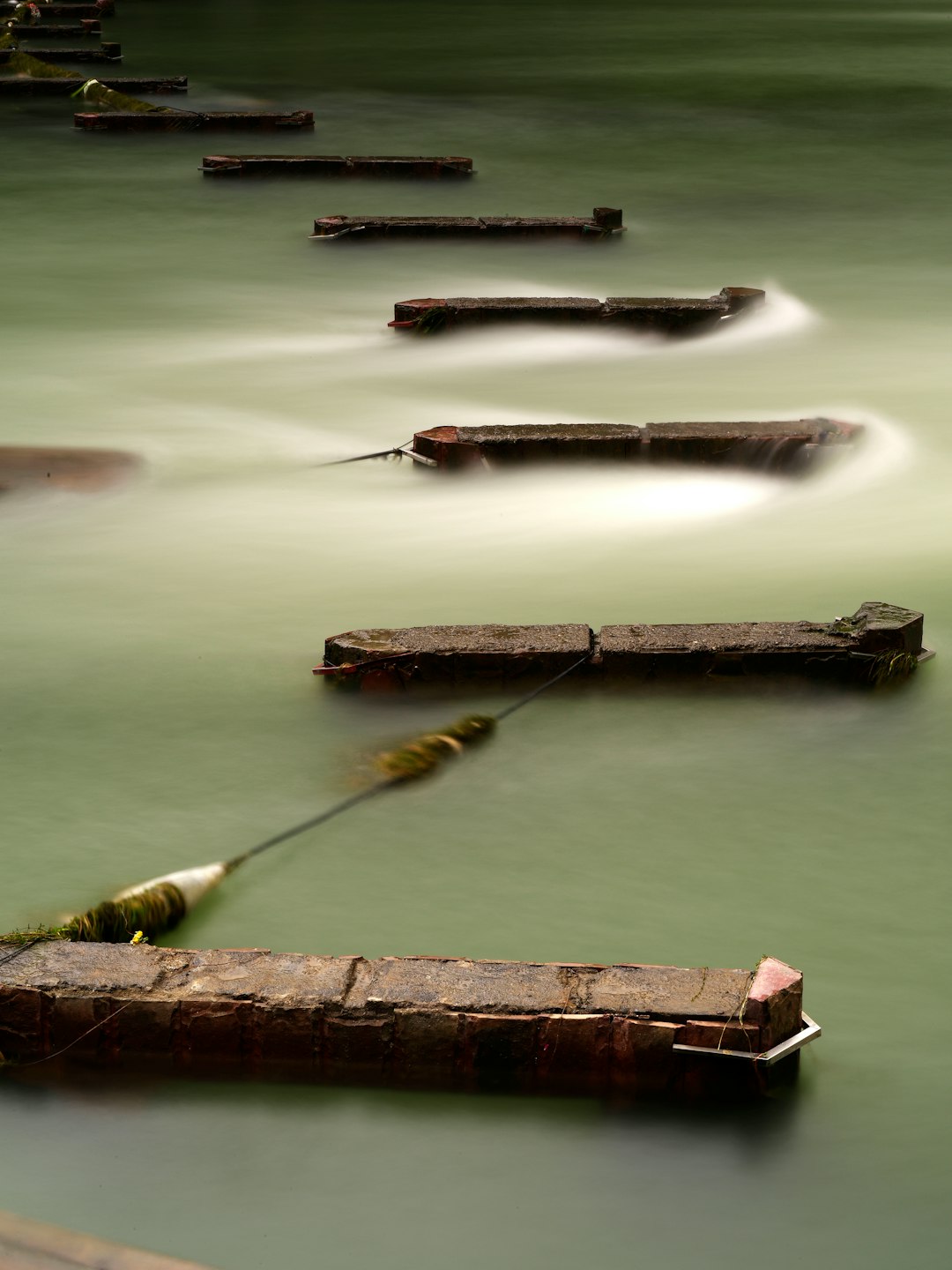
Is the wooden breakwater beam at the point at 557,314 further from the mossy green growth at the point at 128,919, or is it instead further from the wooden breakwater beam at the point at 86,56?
the wooden breakwater beam at the point at 86,56

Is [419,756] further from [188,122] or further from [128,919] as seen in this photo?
[188,122]

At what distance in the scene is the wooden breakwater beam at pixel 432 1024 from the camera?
14.7 feet

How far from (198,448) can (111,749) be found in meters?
4.07

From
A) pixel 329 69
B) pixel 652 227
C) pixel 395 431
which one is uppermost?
pixel 329 69

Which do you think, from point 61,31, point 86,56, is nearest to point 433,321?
point 86,56

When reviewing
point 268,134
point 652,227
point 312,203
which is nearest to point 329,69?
point 268,134

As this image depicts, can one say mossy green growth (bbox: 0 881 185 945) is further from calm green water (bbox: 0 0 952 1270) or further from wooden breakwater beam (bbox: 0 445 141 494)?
wooden breakwater beam (bbox: 0 445 141 494)

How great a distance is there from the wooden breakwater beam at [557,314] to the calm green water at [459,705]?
23 cm

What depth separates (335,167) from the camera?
18.2 metres

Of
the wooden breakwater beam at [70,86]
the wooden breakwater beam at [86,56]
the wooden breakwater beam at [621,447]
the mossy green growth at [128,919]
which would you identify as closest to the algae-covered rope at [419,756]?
the mossy green growth at [128,919]

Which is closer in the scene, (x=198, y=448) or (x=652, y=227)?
(x=198, y=448)

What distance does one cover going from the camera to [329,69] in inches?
992

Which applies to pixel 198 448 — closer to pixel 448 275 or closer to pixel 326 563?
pixel 326 563

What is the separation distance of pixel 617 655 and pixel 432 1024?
8.13 ft
